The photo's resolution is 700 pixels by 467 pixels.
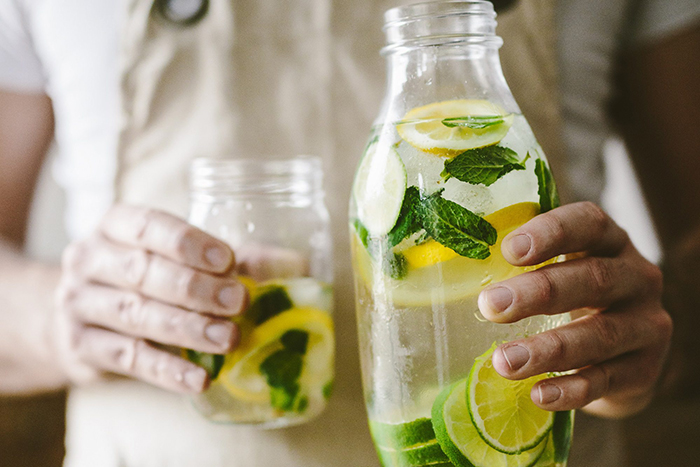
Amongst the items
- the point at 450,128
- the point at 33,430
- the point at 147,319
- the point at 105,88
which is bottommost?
the point at 33,430

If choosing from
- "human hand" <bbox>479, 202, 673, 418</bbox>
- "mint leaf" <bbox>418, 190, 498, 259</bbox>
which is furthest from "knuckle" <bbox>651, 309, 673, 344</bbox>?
"mint leaf" <bbox>418, 190, 498, 259</bbox>

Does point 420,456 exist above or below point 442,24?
below

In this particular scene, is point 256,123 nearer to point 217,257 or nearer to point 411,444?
point 217,257

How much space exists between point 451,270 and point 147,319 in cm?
30

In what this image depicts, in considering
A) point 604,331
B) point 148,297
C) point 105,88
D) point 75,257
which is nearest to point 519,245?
point 604,331

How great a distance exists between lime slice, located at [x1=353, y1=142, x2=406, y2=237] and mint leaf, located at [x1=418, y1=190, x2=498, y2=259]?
2 centimetres

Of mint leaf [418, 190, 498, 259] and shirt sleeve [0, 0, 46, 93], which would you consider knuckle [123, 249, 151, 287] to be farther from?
shirt sleeve [0, 0, 46, 93]

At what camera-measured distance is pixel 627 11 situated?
3.04ft

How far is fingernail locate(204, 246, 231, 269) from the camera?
1.80 feet

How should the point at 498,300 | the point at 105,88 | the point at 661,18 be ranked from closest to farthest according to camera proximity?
the point at 498,300, the point at 105,88, the point at 661,18

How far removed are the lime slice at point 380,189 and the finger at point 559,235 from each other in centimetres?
8

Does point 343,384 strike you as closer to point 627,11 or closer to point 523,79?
point 523,79

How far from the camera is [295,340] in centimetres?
59

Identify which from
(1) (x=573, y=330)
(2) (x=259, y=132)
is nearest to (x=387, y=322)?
(1) (x=573, y=330)
